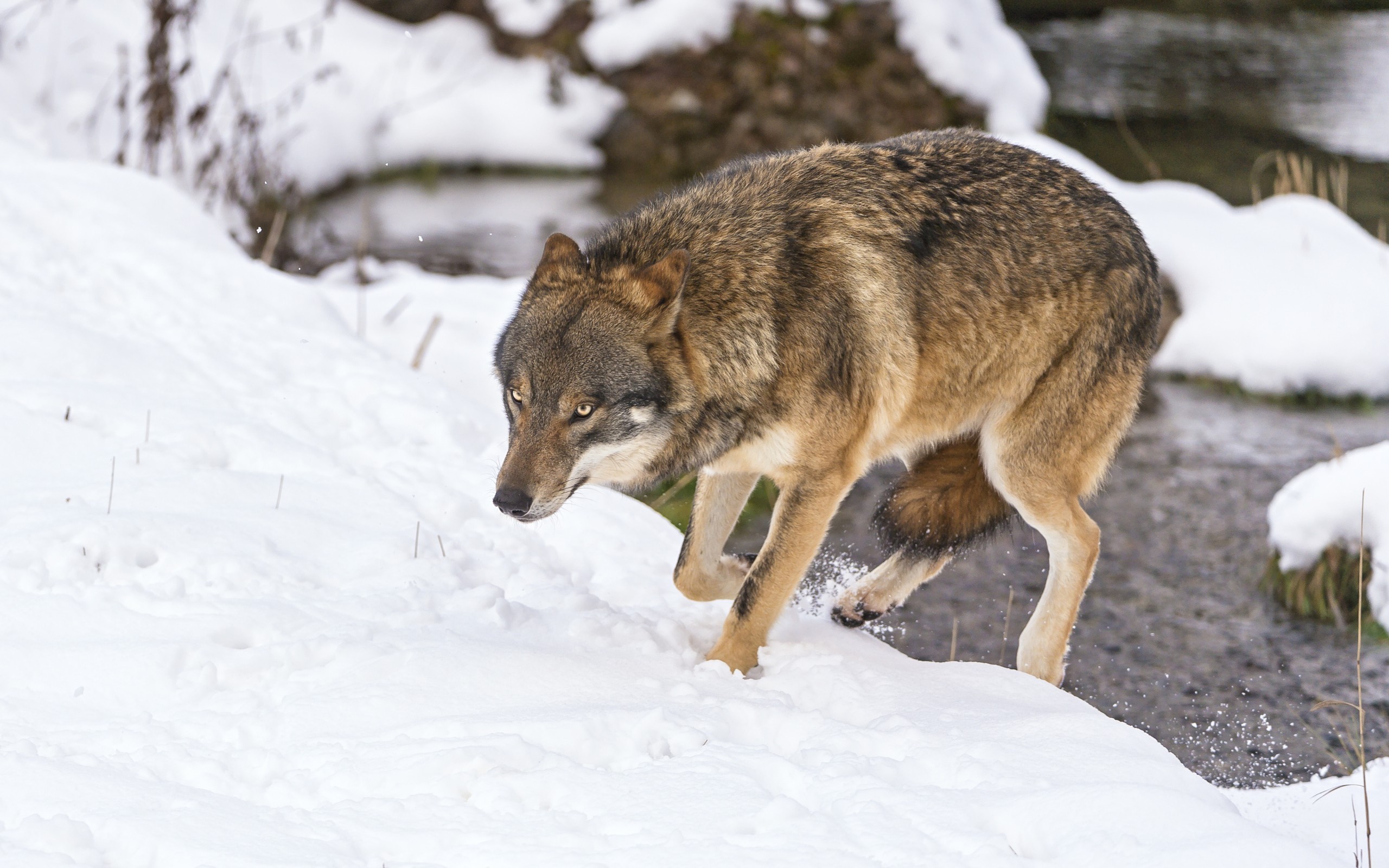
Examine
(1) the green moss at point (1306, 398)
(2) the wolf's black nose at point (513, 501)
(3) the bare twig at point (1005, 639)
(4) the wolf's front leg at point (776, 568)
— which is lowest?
(1) the green moss at point (1306, 398)

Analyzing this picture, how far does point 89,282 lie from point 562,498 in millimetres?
3830

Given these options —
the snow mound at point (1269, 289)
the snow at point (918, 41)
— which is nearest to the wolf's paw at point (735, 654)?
the snow mound at point (1269, 289)

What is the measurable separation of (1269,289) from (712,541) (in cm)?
685

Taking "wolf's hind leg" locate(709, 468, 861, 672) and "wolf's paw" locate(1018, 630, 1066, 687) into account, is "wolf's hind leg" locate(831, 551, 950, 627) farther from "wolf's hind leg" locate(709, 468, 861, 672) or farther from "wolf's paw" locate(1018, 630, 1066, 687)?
"wolf's hind leg" locate(709, 468, 861, 672)

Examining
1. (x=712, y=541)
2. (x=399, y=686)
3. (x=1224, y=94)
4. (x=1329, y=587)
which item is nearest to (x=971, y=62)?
(x=1224, y=94)

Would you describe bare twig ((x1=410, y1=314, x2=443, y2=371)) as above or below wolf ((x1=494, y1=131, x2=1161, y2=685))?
below

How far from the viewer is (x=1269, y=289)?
985 centimetres

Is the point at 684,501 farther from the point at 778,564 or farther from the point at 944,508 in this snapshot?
the point at 778,564

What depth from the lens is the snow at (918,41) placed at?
50.0ft

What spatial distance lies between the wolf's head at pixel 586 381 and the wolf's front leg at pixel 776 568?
521 mm

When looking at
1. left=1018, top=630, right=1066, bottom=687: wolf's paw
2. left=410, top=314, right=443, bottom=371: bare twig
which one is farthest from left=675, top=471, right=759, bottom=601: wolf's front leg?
left=410, top=314, right=443, bottom=371: bare twig

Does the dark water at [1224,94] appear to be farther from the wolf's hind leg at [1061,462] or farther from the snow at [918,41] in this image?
the wolf's hind leg at [1061,462]

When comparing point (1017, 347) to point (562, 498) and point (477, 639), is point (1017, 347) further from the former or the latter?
point (477, 639)

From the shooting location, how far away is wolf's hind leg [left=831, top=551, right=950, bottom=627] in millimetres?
5129
